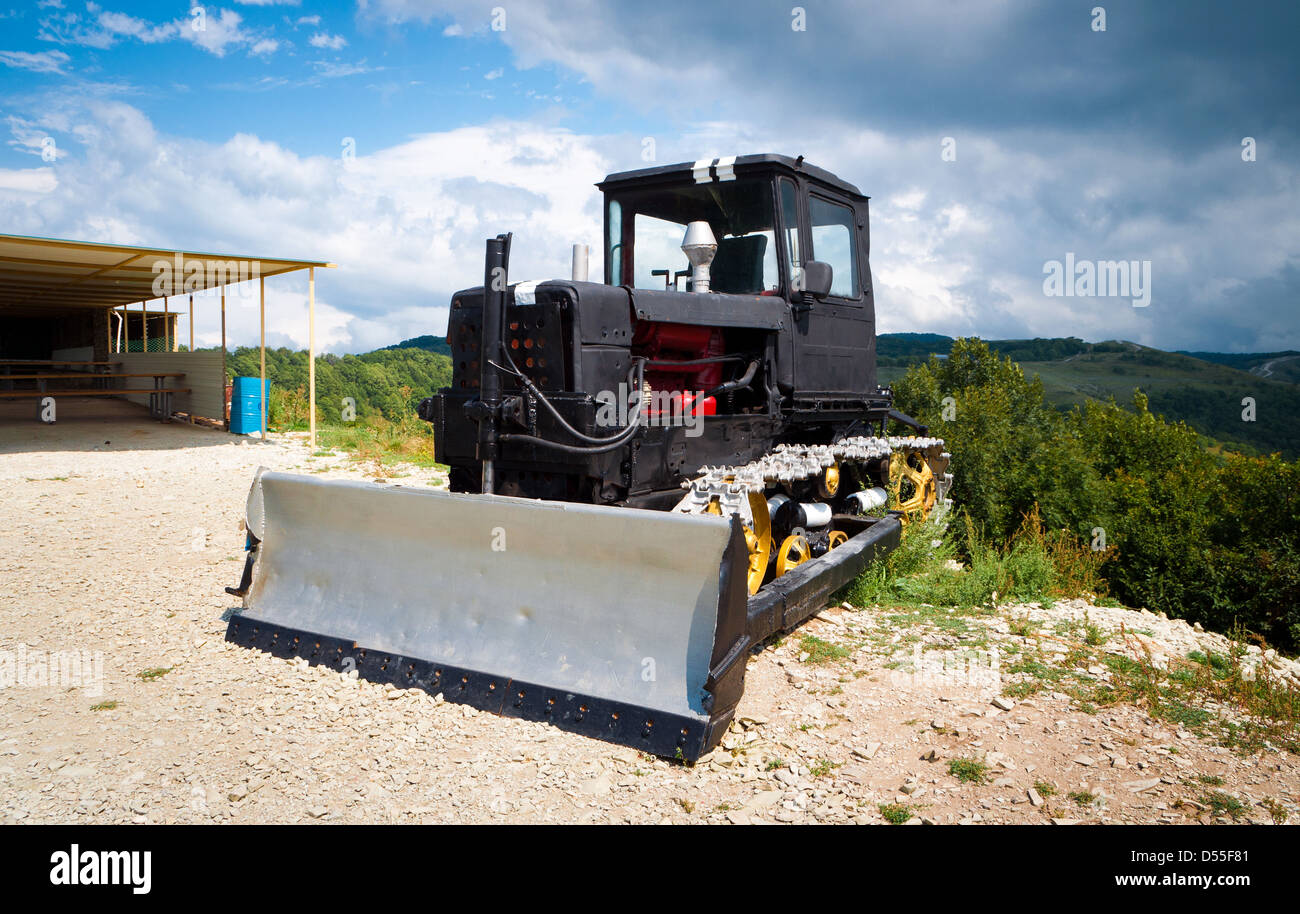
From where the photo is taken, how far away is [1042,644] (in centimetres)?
529

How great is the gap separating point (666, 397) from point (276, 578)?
8.50 ft

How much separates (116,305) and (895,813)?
25507 millimetres

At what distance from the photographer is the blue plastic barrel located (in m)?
17.3

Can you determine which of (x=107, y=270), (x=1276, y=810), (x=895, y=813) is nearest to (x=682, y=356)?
(x=895, y=813)

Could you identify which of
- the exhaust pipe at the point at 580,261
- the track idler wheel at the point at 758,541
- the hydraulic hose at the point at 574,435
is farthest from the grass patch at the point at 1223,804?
the exhaust pipe at the point at 580,261

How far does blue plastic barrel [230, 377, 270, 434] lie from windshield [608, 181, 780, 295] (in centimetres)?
1325

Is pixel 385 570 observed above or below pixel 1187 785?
above

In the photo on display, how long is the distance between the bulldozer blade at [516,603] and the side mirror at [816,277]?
2.77 meters

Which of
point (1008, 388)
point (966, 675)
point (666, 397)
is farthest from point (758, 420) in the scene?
point (1008, 388)

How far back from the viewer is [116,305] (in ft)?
74.2

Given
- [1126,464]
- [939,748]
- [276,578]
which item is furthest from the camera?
[1126,464]

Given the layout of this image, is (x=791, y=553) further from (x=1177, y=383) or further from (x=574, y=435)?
(x=1177, y=383)

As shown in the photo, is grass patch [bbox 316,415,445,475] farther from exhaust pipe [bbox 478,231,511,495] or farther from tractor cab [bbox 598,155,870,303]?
exhaust pipe [bbox 478,231,511,495]

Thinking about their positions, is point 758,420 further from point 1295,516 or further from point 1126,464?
point 1126,464
